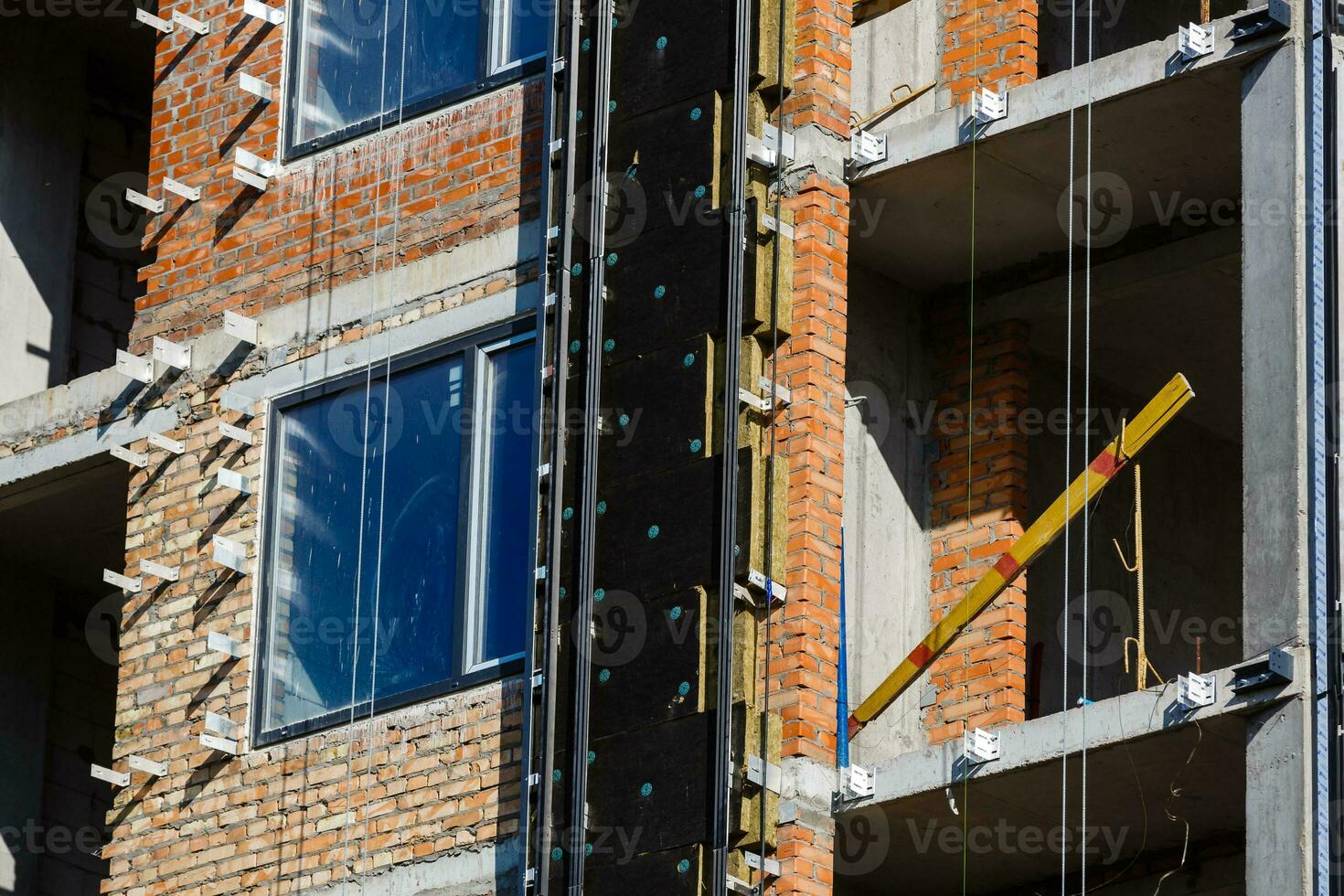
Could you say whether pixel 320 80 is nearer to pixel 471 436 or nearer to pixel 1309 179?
pixel 471 436

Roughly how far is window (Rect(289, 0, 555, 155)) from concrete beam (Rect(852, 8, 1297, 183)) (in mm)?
2089

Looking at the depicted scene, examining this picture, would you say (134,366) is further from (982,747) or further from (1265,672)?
(1265,672)

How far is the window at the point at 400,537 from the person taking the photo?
15523mm

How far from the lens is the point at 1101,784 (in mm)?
14680

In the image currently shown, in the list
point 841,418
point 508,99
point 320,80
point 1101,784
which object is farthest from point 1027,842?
point 320,80

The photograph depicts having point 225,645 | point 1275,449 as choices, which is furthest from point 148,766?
point 1275,449

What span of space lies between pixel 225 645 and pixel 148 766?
2.66 feet

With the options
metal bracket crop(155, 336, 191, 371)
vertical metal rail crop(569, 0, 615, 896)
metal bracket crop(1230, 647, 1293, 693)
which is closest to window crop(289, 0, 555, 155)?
vertical metal rail crop(569, 0, 615, 896)

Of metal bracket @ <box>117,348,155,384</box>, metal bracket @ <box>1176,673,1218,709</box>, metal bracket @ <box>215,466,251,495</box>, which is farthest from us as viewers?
metal bracket @ <box>117,348,155,384</box>

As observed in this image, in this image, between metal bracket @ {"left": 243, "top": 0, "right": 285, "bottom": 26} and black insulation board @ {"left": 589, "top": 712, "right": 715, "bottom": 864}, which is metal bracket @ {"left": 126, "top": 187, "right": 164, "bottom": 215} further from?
black insulation board @ {"left": 589, "top": 712, "right": 715, "bottom": 864}

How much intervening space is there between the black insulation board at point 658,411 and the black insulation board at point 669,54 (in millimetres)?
1409

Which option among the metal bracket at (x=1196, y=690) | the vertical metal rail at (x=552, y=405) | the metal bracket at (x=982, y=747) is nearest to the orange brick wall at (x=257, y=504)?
the vertical metal rail at (x=552, y=405)

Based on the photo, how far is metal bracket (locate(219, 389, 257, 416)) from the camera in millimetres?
16781

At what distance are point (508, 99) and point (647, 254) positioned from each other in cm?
156
